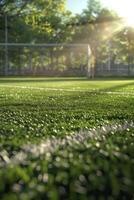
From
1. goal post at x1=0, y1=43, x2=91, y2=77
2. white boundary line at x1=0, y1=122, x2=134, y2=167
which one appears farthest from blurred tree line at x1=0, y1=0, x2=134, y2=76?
white boundary line at x1=0, y1=122, x2=134, y2=167

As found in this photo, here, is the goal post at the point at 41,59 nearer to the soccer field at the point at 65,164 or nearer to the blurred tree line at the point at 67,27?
the blurred tree line at the point at 67,27

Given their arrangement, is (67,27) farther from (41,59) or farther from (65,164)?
(65,164)

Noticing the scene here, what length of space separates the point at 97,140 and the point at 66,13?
60.3 metres

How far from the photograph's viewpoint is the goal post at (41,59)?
2063 inches

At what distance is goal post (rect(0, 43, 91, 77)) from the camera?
52412mm

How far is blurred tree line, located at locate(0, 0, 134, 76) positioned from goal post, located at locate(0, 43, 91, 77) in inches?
12.4

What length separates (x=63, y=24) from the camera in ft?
208

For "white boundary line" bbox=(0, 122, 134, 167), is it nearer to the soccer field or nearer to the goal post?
the soccer field

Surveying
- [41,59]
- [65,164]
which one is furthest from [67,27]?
[65,164]

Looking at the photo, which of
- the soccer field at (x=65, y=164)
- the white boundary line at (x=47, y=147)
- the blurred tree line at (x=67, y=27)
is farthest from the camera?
the blurred tree line at (x=67, y=27)

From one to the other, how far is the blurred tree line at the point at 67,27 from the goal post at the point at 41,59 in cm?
32

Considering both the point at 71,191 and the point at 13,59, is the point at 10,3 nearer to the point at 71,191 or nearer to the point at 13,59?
the point at 13,59

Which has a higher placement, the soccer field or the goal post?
the goal post

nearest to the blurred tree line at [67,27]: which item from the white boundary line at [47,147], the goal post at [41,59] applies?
the goal post at [41,59]
